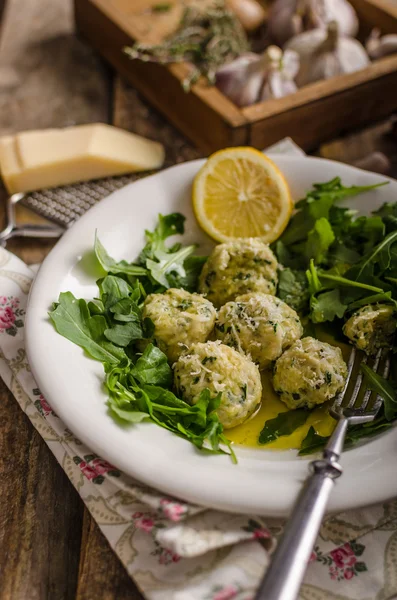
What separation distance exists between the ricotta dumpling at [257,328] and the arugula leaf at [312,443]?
0.27 metres

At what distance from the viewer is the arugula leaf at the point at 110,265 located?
2.10 metres

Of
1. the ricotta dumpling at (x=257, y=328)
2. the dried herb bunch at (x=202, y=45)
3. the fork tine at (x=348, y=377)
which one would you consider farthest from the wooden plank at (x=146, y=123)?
the fork tine at (x=348, y=377)

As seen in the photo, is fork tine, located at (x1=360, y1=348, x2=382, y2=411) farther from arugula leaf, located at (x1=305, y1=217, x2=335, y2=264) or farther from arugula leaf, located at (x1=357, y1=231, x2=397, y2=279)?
arugula leaf, located at (x1=305, y1=217, x2=335, y2=264)

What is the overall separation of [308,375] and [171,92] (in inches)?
75.1

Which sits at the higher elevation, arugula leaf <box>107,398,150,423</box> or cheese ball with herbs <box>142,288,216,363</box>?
cheese ball with herbs <box>142,288,216,363</box>

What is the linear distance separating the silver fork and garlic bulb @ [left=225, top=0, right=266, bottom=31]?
2536 millimetres

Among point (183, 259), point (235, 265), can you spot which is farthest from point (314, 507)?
point (183, 259)

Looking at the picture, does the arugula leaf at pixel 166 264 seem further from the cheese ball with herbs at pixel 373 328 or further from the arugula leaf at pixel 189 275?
the cheese ball with herbs at pixel 373 328

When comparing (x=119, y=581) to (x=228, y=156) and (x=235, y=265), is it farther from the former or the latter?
(x=228, y=156)

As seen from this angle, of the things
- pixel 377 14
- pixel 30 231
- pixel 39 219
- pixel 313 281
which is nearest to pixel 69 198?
pixel 39 219

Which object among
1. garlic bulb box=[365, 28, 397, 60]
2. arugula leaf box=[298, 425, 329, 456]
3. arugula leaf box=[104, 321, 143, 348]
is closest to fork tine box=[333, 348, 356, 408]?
arugula leaf box=[298, 425, 329, 456]

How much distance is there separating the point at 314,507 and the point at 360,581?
32cm

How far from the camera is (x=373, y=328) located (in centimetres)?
201

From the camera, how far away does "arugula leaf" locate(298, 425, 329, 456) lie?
1.78 metres
